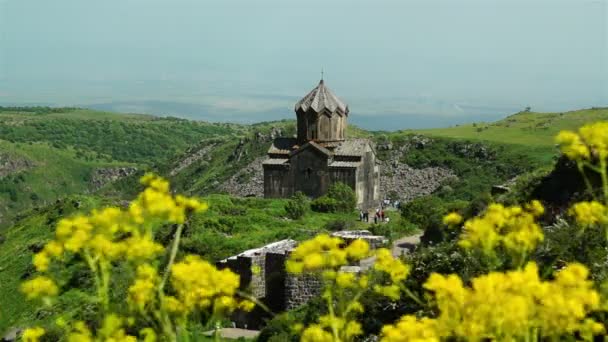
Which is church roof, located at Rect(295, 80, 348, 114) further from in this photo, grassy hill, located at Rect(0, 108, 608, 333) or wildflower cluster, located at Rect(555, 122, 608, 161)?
wildflower cluster, located at Rect(555, 122, 608, 161)

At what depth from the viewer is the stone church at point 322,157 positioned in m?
35.7

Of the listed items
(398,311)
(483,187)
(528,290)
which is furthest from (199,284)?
(483,187)

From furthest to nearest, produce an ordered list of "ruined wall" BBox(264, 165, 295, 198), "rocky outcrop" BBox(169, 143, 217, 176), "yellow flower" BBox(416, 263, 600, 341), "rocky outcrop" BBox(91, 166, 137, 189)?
"rocky outcrop" BBox(91, 166, 137, 189)
"rocky outcrop" BBox(169, 143, 217, 176)
"ruined wall" BBox(264, 165, 295, 198)
"yellow flower" BBox(416, 263, 600, 341)

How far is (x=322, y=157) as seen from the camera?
36.0m

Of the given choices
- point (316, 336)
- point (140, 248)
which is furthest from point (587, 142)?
point (140, 248)

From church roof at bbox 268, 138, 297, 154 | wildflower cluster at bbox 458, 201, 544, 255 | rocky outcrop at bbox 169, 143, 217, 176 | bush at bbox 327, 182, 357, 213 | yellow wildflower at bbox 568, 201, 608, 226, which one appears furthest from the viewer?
rocky outcrop at bbox 169, 143, 217, 176

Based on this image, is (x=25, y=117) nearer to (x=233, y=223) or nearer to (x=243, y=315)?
(x=233, y=223)

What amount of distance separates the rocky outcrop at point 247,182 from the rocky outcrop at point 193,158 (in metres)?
14.7

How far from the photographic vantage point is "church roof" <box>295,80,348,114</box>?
3547cm

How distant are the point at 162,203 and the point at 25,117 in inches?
6320

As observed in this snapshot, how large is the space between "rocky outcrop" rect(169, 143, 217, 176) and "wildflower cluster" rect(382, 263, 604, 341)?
6492 centimetres

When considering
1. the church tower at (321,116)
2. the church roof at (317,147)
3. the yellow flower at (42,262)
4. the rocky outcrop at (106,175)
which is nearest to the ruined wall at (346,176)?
the church roof at (317,147)

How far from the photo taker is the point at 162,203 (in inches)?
192

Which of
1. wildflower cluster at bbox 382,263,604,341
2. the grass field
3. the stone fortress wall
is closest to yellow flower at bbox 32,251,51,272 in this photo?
wildflower cluster at bbox 382,263,604,341
